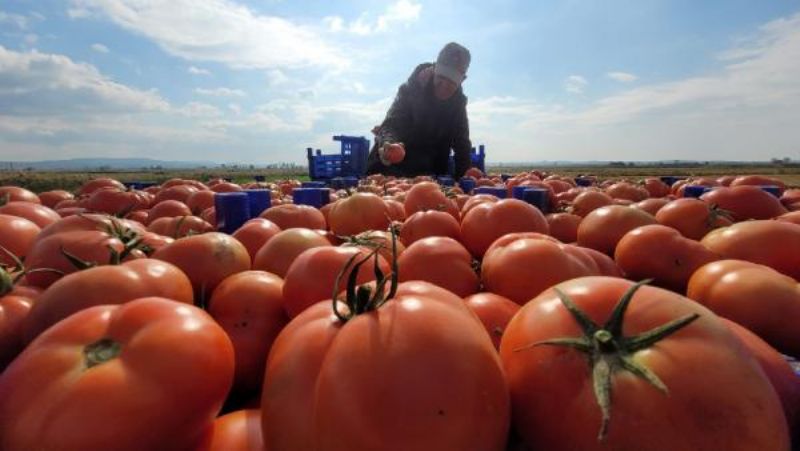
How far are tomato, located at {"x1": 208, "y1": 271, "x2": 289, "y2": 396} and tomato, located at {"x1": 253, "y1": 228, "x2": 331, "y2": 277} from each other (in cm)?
32

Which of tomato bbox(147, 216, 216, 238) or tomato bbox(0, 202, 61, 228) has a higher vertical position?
tomato bbox(0, 202, 61, 228)

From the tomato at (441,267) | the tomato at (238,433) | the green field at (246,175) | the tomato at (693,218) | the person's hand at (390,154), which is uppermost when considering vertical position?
the person's hand at (390,154)

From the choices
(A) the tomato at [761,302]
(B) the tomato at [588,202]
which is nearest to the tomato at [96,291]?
(A) the tomato at [761,302]

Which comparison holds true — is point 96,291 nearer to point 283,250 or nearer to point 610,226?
point 283,250

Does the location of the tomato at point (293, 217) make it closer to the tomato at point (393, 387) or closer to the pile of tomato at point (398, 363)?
the pile of tomato at point (398, 363)

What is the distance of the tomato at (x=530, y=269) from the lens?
162cm

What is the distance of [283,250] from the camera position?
209 centimetres

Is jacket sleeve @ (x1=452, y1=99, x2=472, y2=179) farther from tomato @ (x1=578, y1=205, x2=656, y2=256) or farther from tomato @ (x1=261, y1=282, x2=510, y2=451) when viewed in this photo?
tomato @ (x1=261, y1=282, x2=510, y2=451)

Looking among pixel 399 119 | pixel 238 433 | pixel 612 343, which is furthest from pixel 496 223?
pixel 399 119

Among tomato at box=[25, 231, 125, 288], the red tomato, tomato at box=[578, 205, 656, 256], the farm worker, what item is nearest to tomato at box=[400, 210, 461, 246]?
tomato at box=[578, 205, 656, 256]

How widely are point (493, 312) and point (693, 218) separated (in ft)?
5.87

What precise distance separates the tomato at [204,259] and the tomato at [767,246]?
2088 millimetres

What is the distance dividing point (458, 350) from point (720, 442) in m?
0.45

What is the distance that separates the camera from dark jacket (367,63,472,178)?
9.46 m
